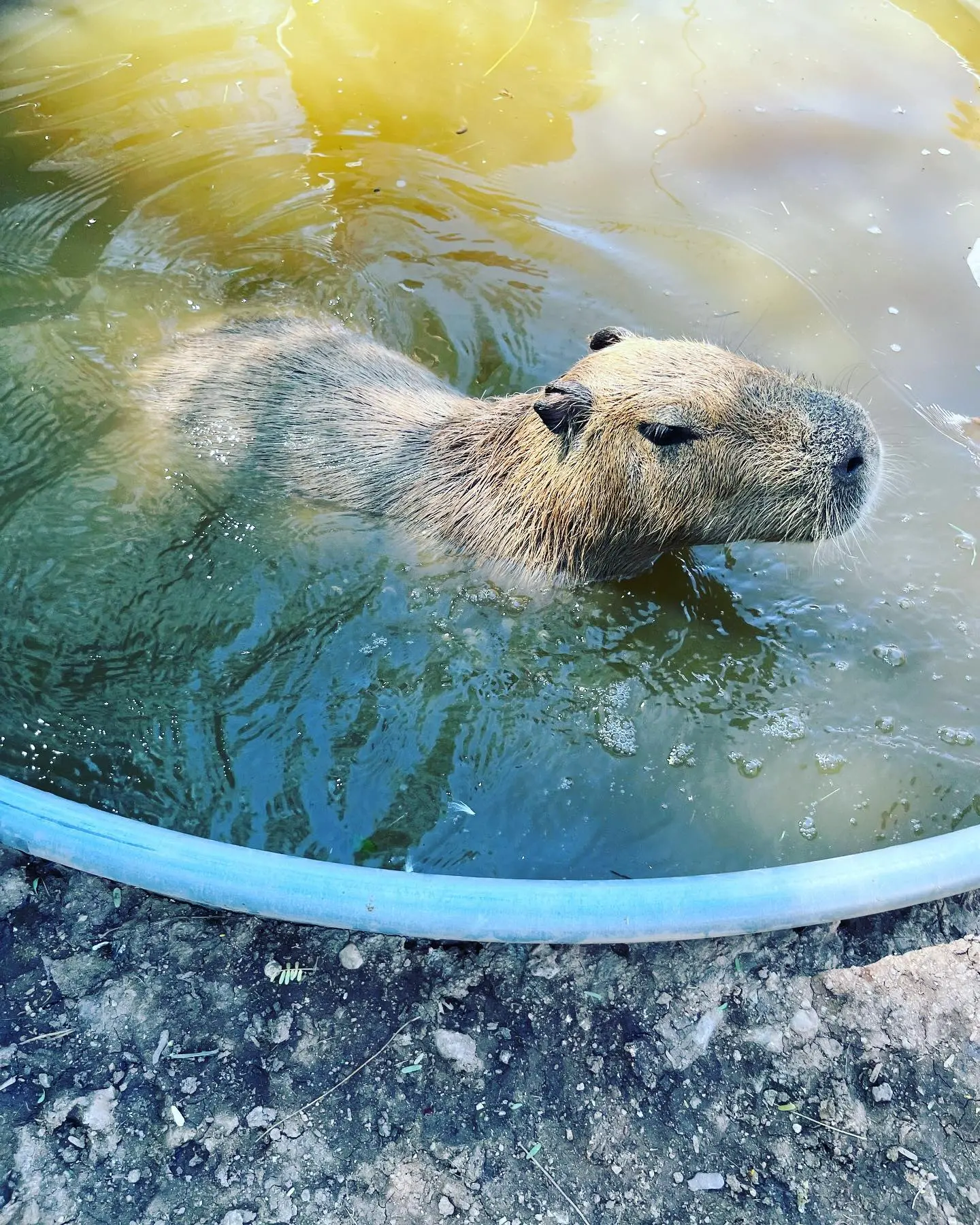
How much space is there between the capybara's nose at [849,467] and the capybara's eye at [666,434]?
0.47 meters

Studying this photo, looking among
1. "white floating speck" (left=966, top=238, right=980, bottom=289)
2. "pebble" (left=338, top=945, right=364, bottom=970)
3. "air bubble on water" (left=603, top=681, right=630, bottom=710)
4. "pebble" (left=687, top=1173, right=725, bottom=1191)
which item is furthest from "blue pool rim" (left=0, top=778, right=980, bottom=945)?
"white floating speck" (left=966, top=238, right=980, bottom=289)

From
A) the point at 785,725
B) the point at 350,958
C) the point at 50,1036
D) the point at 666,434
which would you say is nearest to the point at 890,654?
the point at 785,725

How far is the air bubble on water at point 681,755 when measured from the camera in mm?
3457

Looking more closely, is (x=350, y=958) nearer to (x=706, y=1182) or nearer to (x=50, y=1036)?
(x=50, y=1036)

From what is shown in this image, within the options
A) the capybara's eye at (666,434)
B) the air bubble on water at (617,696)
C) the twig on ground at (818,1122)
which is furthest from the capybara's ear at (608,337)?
the twig on ground at (818,1122)

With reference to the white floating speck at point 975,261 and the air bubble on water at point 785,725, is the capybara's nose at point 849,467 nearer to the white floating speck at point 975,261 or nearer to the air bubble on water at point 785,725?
the air bubble on water at point 785,725

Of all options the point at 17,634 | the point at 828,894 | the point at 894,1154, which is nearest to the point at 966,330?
the point at 828,894

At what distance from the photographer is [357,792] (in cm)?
338

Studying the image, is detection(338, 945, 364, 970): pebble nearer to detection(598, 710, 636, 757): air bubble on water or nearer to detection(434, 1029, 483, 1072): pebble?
detection(434, 1029, 483, 1072): pebble

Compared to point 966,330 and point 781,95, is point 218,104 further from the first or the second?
point 966,330

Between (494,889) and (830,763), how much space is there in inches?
59.1

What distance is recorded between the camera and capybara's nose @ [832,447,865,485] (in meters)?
3.25

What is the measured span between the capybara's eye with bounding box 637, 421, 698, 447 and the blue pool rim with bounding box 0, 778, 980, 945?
1.47 meters

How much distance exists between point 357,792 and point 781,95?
18.4 ft
